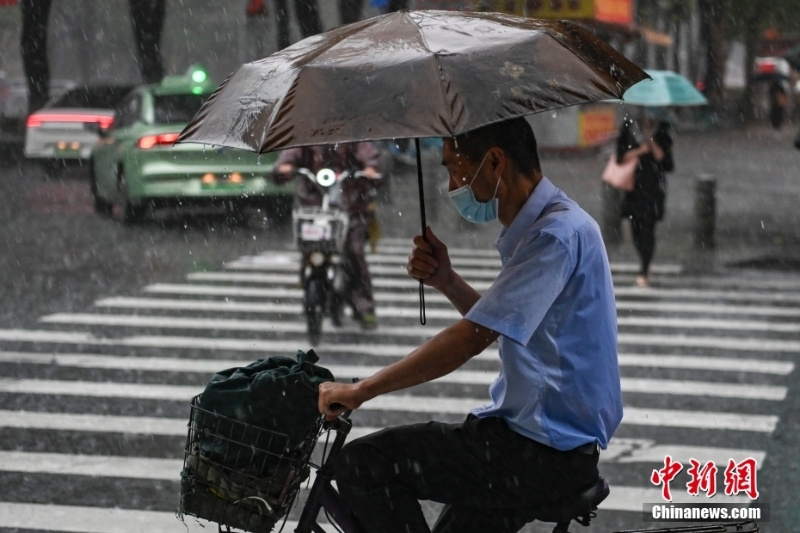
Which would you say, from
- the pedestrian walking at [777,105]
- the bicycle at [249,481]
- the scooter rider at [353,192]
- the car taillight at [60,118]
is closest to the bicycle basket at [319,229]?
the scooter rider at [353,192]

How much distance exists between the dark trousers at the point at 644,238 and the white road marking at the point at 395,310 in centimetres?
98

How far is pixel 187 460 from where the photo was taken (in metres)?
2.85

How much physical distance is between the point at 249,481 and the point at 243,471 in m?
0.03

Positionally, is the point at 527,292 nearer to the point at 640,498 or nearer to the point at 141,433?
the point at 640,498

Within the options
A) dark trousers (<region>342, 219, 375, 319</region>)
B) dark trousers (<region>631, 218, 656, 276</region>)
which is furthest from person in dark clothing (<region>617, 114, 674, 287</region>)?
dark trousers (<region>342, 219, 375, 319</region>)

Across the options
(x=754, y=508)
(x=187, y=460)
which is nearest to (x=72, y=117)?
(x=754, y=508)

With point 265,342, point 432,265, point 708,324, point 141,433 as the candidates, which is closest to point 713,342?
point 708,324

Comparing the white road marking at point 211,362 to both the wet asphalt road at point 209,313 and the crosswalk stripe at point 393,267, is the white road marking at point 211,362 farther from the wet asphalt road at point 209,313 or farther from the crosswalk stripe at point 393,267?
the crosswalk stripe at point 393,267

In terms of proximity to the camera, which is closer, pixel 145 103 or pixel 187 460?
pixel 187 460

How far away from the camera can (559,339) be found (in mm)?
2760

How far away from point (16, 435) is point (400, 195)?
1553 cm

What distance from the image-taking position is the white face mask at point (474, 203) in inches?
113

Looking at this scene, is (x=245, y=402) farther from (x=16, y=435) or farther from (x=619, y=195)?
(x=619, y=195)

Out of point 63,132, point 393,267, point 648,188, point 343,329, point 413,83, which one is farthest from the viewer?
point 63,132
